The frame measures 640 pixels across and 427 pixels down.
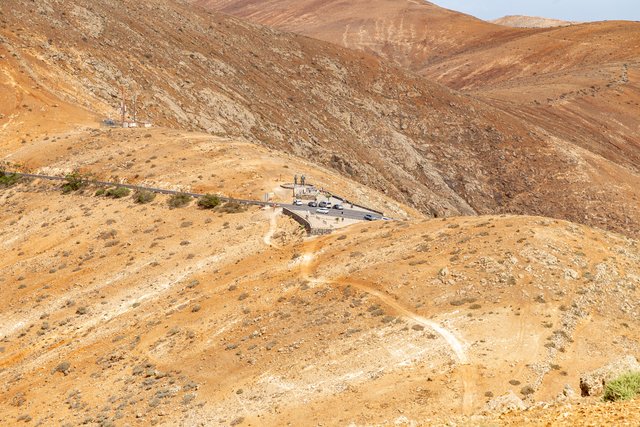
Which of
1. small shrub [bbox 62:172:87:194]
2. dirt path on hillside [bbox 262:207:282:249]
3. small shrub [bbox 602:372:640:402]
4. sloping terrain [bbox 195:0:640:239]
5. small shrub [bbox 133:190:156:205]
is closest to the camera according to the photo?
small shrub [bbox 602:372:640:402]

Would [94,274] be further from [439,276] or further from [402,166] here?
[402,166]

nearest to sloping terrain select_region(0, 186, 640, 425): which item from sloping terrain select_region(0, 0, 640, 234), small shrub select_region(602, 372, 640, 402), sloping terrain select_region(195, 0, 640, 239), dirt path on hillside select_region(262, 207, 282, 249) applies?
dirt path on hillside select_region(262, 207, 282, 249)

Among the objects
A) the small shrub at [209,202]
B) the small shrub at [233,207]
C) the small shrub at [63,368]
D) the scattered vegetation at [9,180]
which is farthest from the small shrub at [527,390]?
the scattered vegetation at [9,180]

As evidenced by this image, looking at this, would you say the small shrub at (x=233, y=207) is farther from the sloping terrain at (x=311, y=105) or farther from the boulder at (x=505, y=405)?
the sloping terrain at (x=311, y=105)

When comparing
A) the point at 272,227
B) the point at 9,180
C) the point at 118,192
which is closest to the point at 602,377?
the point at 272,227

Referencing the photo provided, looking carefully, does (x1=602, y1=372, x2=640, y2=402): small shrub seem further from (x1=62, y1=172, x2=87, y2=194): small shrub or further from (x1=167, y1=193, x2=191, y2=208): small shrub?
(x1=62, y1=172, x2=87, y2=194): small shrub

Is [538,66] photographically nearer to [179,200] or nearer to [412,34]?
Answer: [412,34]
